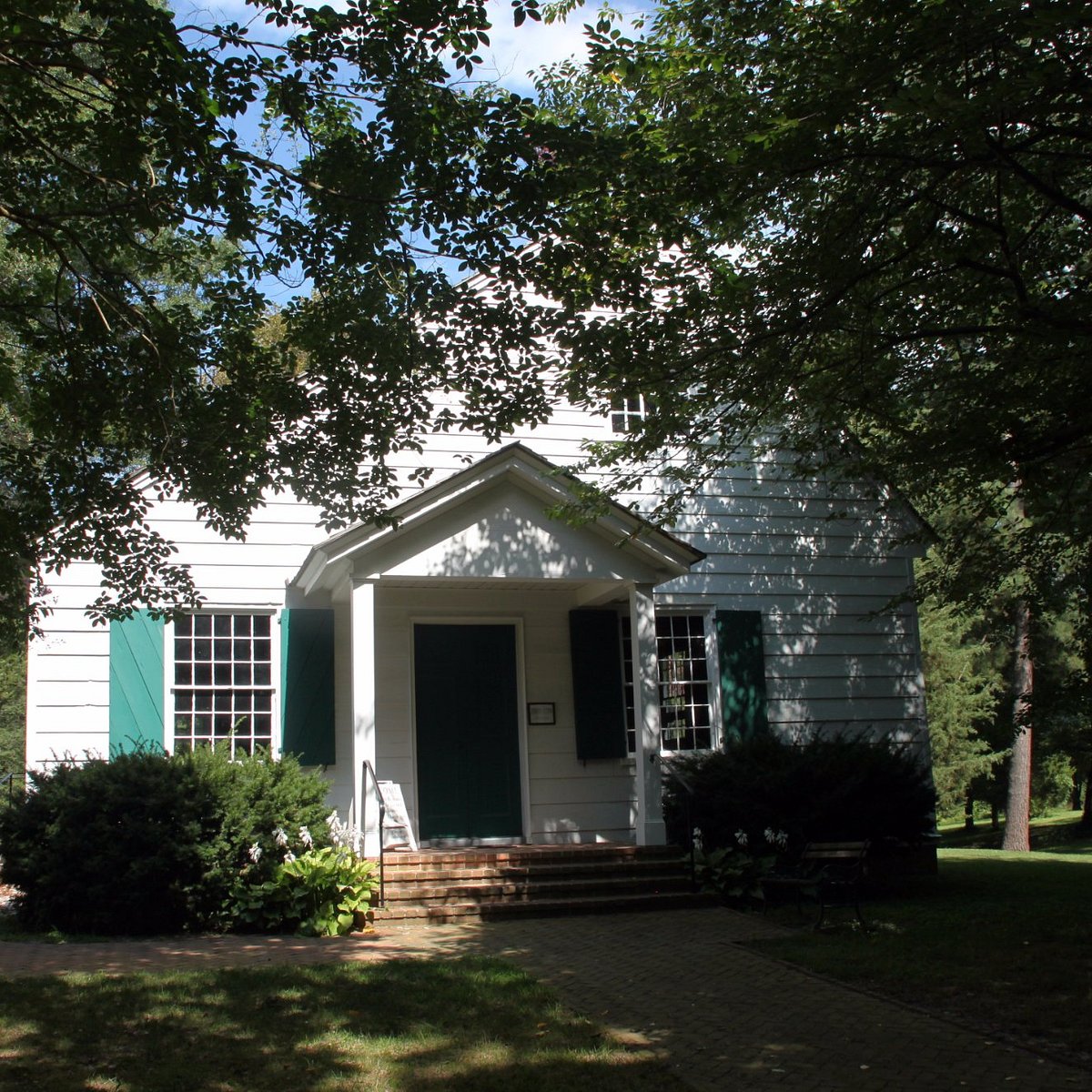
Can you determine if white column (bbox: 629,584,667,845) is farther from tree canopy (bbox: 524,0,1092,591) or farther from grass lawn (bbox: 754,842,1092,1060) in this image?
tree canopy (bbox: 524,0,1092,591)

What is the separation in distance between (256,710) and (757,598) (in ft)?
21.4

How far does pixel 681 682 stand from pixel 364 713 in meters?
4.69

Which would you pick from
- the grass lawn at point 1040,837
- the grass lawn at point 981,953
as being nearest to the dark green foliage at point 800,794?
the grass lawn at point 981,953

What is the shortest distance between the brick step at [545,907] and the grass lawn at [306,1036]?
237cm

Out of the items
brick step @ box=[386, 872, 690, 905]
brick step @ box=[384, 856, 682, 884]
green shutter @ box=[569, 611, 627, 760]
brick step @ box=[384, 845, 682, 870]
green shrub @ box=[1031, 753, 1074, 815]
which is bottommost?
green shrub @ box=[1031, 753, 1074, 815]

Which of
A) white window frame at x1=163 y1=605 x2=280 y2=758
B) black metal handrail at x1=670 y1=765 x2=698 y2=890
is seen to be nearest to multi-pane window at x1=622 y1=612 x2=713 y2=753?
black metal handrail at x1=670 y1=765 x2=698 y2=890

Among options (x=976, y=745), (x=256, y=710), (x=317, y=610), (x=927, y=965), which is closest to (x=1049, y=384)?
(x=927, y=965)

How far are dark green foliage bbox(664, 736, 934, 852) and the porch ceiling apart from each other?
2248 mm

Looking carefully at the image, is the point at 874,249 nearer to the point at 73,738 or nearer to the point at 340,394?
the point at 340,394

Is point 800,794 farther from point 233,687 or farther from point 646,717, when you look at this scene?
point 233,687

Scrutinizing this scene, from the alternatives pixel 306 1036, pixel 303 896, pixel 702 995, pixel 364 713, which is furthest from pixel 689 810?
pixel 306 1036

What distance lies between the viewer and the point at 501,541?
1207 centimetres

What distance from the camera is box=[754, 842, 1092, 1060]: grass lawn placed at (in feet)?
23.2

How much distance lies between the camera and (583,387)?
927 centimetres
